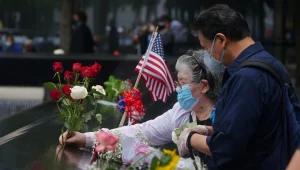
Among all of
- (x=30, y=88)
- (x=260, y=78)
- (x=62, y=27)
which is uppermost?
(x=260, y=78)

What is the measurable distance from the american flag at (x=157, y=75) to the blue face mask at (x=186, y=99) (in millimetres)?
1265

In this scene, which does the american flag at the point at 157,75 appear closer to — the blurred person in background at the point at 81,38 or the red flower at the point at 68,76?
the red flower at the point at 68,76

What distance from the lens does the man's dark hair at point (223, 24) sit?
3199 mm

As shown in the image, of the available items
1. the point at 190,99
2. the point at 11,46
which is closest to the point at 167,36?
the point at 11,46

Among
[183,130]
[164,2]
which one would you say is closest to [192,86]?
[183,130]

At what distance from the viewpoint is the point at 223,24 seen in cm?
320

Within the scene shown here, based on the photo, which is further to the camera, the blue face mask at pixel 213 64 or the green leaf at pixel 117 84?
the green leaf at pixel 117 84

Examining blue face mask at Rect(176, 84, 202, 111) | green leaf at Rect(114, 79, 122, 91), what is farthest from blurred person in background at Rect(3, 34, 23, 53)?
blue face mask at Rect(176, 84, 202, 111)

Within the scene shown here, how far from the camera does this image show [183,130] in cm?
348

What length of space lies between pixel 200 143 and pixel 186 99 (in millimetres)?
791

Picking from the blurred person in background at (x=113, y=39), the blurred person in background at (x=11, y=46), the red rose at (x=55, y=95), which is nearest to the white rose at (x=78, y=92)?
the red rose at (x=55, y=95)

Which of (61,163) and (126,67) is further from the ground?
(61,163)

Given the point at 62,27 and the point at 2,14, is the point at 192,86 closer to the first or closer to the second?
the point at 62,27

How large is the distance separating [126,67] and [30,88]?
196 cm
